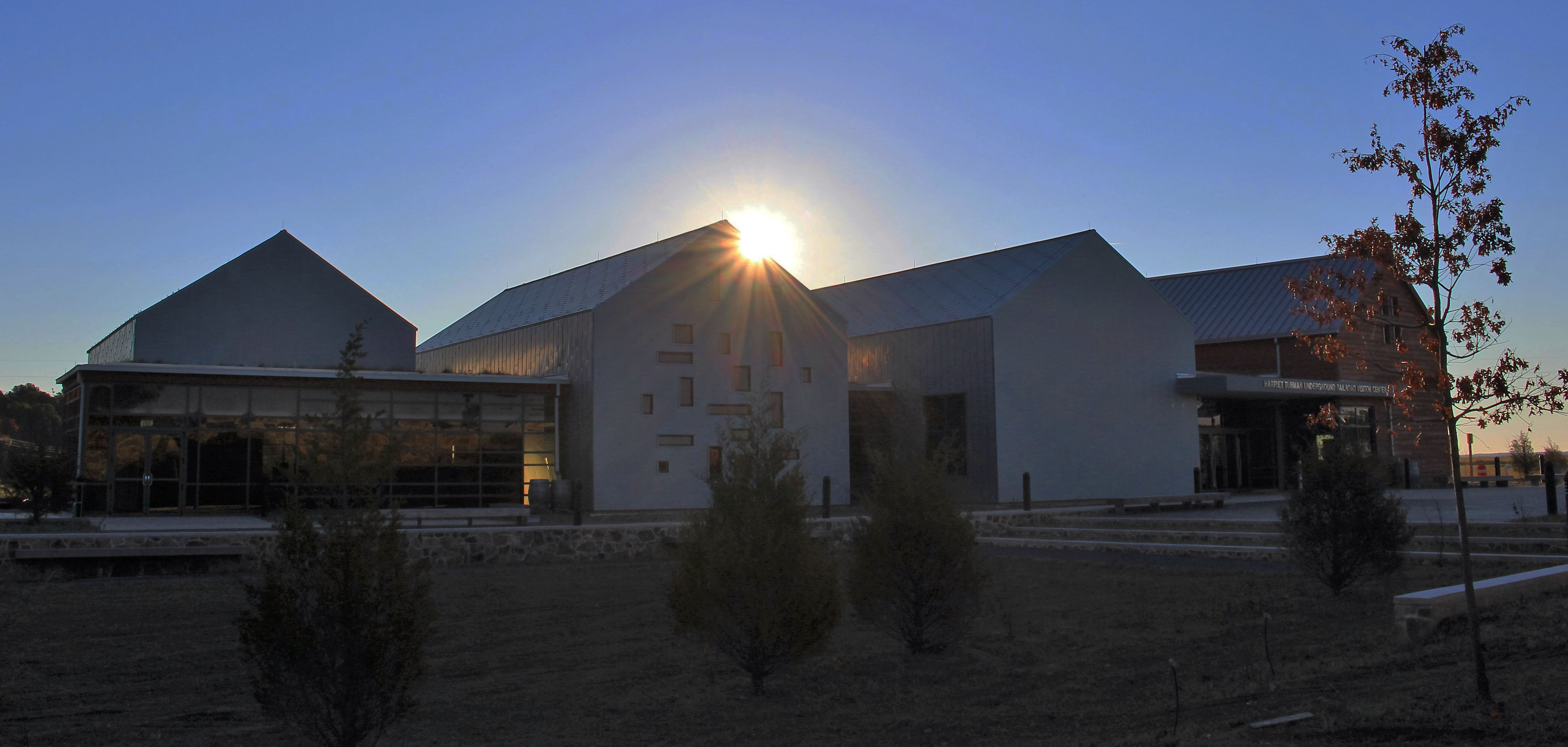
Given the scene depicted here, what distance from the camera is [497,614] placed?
1237 cm

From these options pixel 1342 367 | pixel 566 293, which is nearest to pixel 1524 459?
pixel 1342 367

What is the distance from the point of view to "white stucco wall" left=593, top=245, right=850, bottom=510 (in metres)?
27.2

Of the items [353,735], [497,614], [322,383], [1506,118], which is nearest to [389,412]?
[322,383]

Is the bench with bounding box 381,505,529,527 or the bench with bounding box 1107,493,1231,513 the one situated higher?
the bench with bounding box 381,505,529,527

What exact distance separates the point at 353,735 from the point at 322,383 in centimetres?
2009

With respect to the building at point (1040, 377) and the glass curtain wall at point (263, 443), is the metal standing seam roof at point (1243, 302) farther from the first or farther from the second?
the glass curtain wall at point (263, 443)

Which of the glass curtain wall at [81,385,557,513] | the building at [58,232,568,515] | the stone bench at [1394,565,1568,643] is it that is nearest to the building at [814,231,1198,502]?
the glass curtain wall at [81,385,557,513]

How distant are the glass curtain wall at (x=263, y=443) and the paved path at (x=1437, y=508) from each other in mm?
15189

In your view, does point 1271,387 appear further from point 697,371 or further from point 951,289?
point 697,371

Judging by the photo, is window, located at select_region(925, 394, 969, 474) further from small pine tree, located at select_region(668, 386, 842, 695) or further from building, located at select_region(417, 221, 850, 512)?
small pine tree, located at select_region(668, 386, 842, 695)

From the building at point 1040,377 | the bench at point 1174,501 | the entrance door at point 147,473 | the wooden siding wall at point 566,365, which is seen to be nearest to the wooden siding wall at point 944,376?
the building at point 1040,377

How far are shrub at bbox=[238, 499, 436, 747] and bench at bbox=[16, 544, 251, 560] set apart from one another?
1015 centimetres

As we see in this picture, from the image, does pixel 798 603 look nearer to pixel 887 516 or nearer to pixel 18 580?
pixel 887 516

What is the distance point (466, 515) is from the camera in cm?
2155
